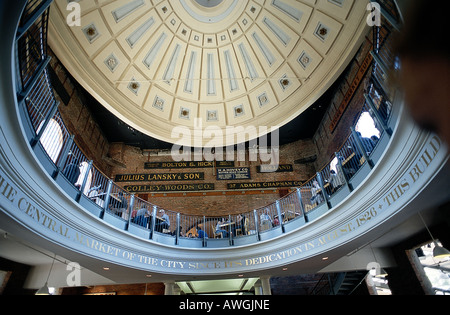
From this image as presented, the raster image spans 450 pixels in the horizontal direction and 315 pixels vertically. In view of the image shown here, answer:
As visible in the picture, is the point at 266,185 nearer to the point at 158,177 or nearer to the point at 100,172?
the point at 158,177

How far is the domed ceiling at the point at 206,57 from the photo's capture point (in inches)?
480

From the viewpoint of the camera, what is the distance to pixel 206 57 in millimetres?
16188

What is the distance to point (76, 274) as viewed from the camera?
34.7 feet

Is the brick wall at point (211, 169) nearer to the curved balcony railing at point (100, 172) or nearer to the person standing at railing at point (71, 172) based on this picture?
the curved balcony railing at point (100, 172)

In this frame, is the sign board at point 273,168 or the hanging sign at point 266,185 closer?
the hanging sign at point 266,185

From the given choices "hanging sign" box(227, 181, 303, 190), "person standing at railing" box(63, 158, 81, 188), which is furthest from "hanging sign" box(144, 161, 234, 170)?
"person standing at railing" box(63, 158, 81, 188)

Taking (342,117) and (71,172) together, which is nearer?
(71,172)

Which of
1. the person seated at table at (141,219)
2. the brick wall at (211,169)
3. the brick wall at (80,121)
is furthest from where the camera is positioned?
the brick wall at (211,169)

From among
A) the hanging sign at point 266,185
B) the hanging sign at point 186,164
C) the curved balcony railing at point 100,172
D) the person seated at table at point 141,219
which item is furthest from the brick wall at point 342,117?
the person seated at table at point 141,219

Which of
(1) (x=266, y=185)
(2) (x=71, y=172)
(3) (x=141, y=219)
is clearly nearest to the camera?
(2) (x=71, y=172)

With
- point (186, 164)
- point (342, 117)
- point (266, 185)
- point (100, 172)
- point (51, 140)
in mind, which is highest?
point (186, 164)

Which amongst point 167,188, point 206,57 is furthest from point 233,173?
point 206,57

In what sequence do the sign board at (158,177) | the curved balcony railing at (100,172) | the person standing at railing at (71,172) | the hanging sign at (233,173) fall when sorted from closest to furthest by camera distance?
1. the curved balcony railing at (100,172)
2. the person standing at railing at (71,172)
3. the sign board at (158,177)
4. the hanging sign at (233,173)
